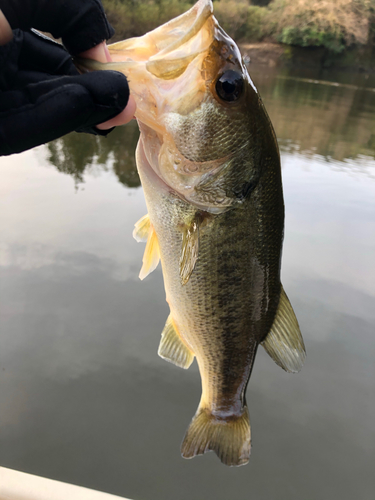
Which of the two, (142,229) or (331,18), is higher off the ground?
(331,18)

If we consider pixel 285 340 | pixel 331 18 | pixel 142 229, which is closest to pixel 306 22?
pixel 331 18

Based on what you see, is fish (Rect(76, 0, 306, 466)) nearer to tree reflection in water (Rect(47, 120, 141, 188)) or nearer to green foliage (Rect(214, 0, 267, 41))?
tree reflection in water (Rect(47, 120, 141, 188))

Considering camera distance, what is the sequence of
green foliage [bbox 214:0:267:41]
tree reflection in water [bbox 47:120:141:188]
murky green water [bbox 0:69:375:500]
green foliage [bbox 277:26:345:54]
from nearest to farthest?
murky green water [bbox 0:69:375:500] < tree reflection in water [bbox 47:120:141:188] < green foliage [bbox 214:0:267:41] < green foliage [bbox 277:26:345:54]

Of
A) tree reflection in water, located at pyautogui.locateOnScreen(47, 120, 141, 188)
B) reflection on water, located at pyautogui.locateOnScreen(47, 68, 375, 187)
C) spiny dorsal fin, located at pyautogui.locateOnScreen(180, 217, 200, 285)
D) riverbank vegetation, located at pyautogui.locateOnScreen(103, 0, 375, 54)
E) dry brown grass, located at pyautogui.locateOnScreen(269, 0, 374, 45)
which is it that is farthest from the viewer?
dry brown grass, located at pyautogui.locateOnScreen(269, 0, 374, 45)

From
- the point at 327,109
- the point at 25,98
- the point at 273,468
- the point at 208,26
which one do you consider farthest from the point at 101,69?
the point at 327,109

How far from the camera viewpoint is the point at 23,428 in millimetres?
2072

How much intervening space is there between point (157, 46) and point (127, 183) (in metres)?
3.95

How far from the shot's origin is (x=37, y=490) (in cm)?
121

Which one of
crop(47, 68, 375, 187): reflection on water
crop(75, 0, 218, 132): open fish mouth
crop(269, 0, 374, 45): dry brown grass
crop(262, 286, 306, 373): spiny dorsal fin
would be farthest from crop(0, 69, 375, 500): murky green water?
crop(269, 0, 374, 45): dry brown grass

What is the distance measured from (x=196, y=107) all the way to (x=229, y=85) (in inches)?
4.0

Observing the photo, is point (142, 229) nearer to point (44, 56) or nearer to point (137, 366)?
point (44, 56)

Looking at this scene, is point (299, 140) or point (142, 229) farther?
point (299, 140)

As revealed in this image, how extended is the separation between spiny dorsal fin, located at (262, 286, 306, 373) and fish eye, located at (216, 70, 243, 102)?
693mm

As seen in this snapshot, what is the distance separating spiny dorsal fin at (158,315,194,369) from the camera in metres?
1.37
